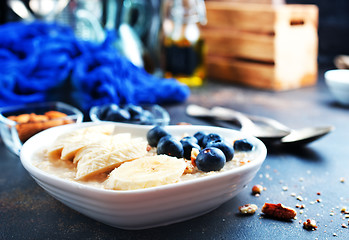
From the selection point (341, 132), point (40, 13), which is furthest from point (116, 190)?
point (40, 13)

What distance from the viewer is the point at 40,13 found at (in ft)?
4.64

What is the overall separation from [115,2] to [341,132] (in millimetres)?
948

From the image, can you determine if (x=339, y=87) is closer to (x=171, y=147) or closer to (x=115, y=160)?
(x=171, y=147)

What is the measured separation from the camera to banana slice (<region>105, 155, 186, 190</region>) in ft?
1.57

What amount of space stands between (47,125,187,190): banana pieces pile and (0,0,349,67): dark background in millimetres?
1435

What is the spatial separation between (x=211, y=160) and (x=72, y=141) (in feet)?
0.71

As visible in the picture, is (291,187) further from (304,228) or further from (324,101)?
(324,101)

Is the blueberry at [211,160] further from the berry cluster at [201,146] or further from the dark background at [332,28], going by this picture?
the dark background at [332,28]

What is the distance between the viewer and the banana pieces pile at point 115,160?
0.49 metres

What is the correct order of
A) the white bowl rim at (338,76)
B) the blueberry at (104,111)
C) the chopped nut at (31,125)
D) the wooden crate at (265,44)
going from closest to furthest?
the chopped nut at (31,125) → the blueberry at (104,111) → the white bowl rim at (338,76) → the wooden crate at (265,44)

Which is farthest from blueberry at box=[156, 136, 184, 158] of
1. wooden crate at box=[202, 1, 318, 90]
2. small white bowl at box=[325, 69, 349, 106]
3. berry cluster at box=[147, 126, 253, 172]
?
wooden crate at box=[202, 1, 318, 90]

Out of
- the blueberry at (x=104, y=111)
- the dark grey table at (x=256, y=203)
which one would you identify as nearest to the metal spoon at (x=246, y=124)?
the dark grey table at (x=256, y=203)

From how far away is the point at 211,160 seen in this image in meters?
0.56

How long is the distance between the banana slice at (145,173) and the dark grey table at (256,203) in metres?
0.08
